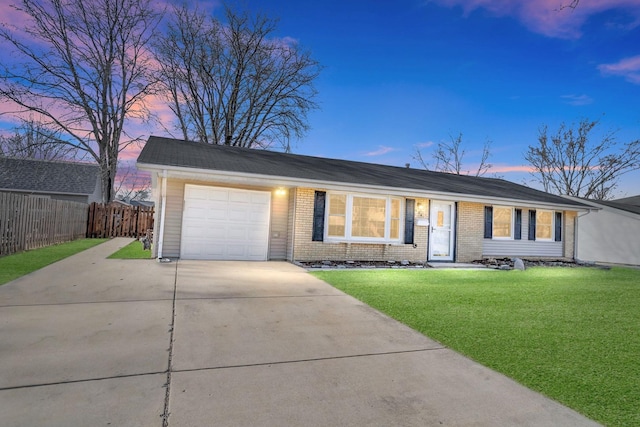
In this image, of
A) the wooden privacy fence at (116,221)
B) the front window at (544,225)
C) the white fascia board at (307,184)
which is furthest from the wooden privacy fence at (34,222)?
the front window at (544,225)

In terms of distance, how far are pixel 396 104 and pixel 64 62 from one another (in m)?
21.0

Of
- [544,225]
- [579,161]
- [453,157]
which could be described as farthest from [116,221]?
[579,161]

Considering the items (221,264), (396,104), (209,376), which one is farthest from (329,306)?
(396,104)

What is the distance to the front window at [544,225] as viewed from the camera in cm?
1396

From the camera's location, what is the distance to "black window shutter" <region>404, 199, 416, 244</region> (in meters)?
11.4

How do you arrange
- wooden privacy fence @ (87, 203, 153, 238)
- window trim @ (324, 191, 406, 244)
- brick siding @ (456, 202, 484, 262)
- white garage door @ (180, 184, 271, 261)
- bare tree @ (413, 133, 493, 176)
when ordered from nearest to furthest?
white garage door @ (180, 184, 271, 261), window trim @ (324, 191, 406, 244), brick siding @ (456, 202, 484, 262), wooden privacy fence @ (87, 203, 153, 238), bare tree @ (413, 133, 493, 176)

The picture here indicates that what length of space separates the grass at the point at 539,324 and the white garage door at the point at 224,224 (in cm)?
305

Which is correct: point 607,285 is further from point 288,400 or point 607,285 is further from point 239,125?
point 239,125

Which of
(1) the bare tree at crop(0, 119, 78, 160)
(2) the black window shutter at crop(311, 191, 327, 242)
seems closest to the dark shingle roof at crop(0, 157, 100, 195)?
(1) the bare tree at crop(0, 119, 78, 160)

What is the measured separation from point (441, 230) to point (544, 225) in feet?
17.8

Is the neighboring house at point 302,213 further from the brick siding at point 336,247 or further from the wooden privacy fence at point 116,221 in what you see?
the wooden privacy fence at point 116,221

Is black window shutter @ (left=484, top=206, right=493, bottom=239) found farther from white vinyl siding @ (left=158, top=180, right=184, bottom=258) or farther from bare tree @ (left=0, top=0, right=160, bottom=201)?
bare tree @ (left=0, top=0, right=160, bottom=201)

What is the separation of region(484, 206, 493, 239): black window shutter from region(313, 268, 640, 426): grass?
3.92 meters

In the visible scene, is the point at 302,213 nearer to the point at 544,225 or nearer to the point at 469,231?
the point at 469,231
